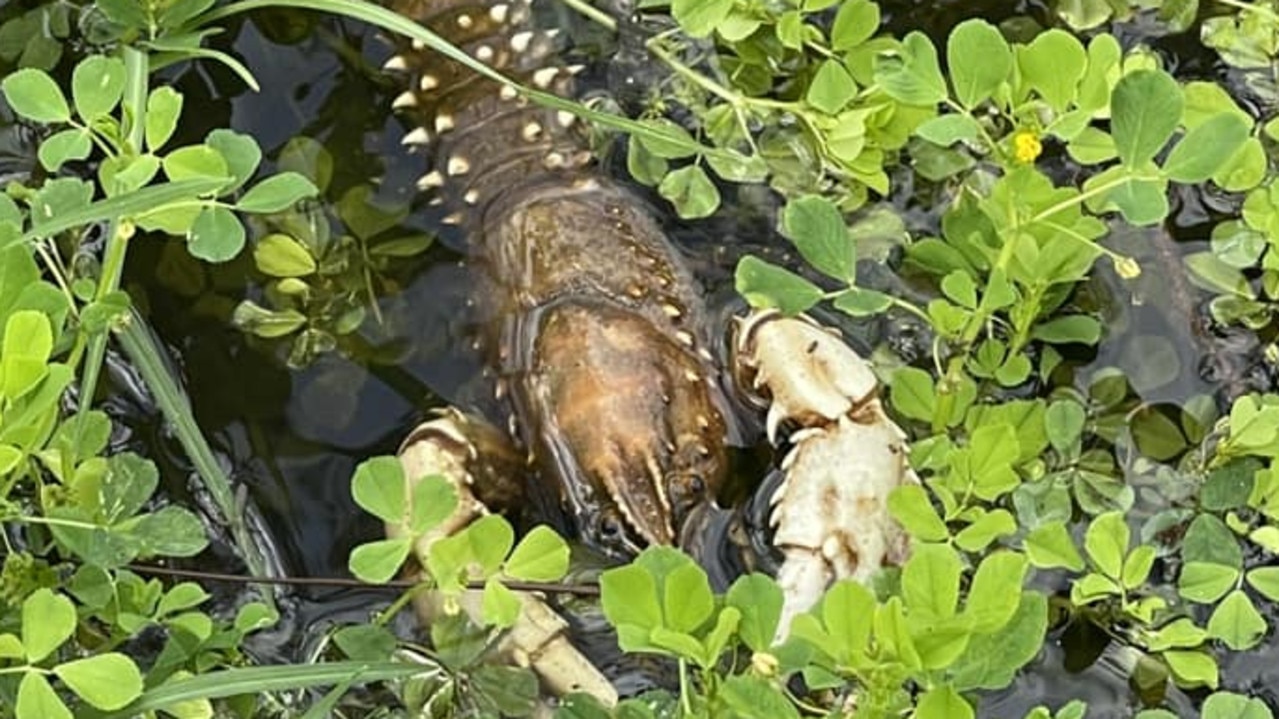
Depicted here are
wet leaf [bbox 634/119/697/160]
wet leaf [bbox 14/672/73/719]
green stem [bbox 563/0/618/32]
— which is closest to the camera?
wet leaf [bbox 14/672/73/719]

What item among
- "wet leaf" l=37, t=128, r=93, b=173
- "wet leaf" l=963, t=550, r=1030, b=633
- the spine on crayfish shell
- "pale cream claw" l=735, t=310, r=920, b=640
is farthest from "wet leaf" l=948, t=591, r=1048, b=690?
the spine on crayfish shell

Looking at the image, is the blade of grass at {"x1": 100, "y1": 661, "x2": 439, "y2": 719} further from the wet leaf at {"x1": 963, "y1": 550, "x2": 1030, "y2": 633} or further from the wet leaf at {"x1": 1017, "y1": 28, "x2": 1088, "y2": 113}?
the wet leaf at {"x1": 1017, "y1": 28, "x2": 1088, "y2": 113}

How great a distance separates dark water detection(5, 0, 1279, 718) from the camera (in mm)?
2787

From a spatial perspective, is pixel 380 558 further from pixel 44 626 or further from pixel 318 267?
pixel 318 267

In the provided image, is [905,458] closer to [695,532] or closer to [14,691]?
[695,532]

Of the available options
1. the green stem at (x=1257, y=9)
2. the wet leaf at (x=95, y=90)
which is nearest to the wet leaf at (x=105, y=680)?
the wet leaf at (x=95, y=90)

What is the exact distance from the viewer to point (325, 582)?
2711 mm

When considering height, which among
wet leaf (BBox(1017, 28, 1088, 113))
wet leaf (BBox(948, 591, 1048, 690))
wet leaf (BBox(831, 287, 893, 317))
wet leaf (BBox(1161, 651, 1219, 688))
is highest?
wet leaf (BBox(1017, 28, 1088, 113))

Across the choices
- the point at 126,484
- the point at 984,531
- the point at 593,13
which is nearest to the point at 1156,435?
the point at 984,531

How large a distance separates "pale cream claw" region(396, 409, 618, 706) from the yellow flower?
85 cm

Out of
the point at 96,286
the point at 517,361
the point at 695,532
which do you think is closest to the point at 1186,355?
the point at 695,532

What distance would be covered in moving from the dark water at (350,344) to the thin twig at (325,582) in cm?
3

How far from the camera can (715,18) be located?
2855 millimetres

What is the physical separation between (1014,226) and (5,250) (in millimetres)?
1237
